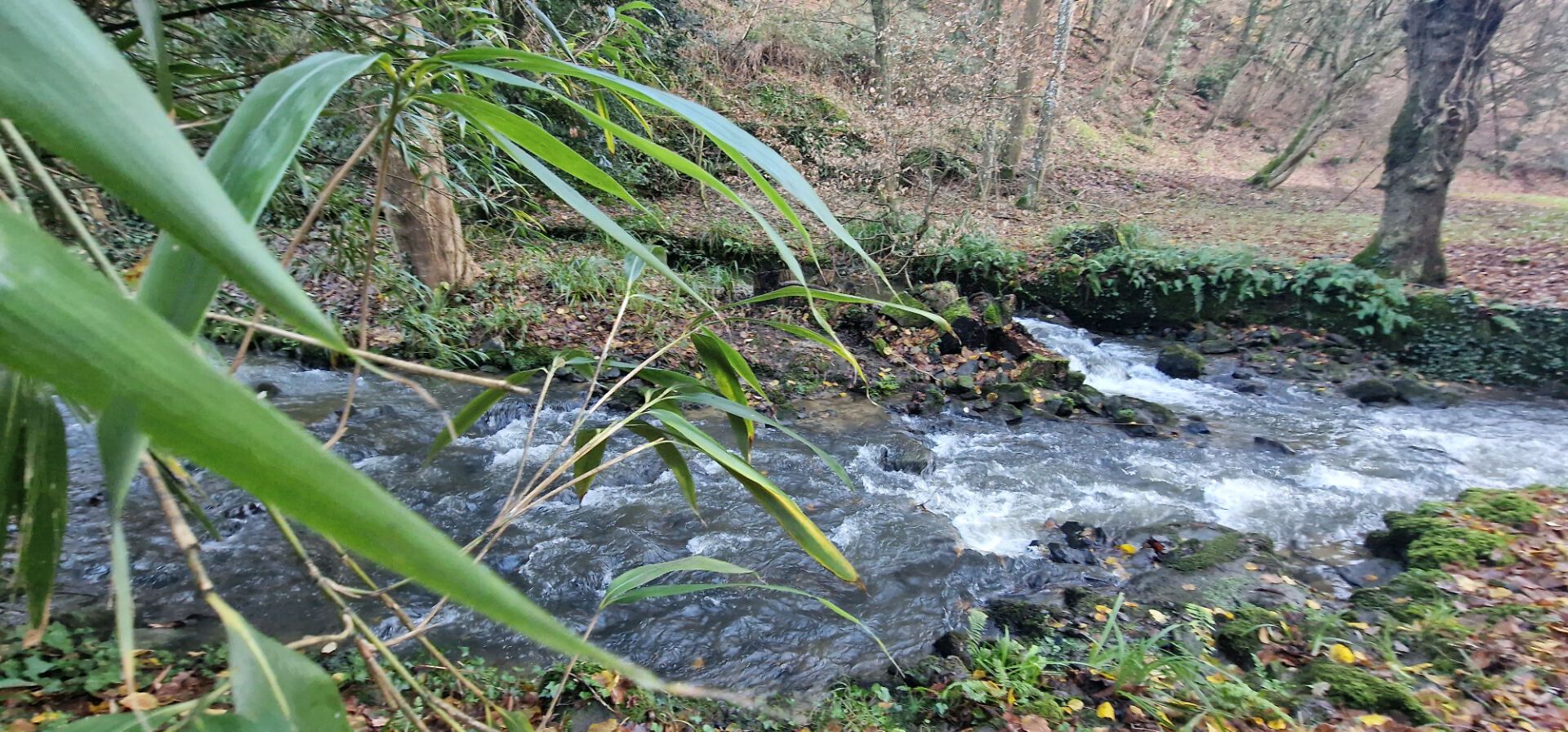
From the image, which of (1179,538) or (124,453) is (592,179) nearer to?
(124,453)

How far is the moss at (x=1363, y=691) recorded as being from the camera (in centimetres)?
243

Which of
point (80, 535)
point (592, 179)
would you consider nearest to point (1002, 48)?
point (592, 179)

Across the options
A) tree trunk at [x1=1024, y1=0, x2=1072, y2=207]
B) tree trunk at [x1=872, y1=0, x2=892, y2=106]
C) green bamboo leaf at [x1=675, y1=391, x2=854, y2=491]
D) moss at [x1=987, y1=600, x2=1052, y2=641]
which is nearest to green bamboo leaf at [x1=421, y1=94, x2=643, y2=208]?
green bamboo leaf at [x1=675, y1=391, x2=854, y2=491]

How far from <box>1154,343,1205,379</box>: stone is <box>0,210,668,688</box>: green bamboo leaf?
7973 millimetres

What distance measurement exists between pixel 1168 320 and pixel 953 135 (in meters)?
3.45

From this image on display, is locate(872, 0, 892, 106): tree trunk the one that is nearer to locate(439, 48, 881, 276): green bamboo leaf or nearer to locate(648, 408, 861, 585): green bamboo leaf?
locate(648, 408, 861, 585): green bamboo leaf

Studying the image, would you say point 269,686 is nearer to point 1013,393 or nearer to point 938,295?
point 1013,393

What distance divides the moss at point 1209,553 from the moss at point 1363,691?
3.67 feet

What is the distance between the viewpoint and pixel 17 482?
66 cm

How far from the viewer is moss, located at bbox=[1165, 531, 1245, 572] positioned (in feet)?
12.7

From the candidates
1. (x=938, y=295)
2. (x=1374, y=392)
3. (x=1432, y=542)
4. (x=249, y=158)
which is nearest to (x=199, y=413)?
(x=249, y=158)

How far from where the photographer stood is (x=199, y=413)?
0.23 m

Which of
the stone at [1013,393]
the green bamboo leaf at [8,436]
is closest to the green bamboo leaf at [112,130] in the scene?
the green bamboo leaf at [8,436]

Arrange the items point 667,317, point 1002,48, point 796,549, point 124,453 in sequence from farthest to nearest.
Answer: point 1002,48 < point 667,317 < point 796,549 < point 124,453
